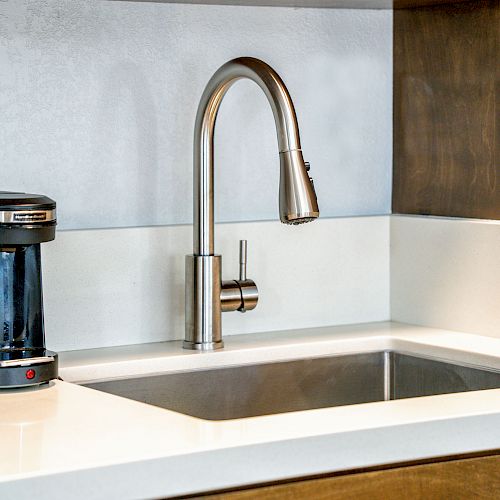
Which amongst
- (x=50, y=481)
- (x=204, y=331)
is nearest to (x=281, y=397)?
(x=204, y=331)

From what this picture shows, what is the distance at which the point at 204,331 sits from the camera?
1.55 metres

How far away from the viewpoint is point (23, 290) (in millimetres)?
1293

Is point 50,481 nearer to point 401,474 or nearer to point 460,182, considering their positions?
point 401,474

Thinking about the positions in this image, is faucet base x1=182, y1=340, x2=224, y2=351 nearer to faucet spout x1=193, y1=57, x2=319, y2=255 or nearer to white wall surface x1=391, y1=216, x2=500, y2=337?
faucet spout x1=193, y1=57, x2=319, y2=255

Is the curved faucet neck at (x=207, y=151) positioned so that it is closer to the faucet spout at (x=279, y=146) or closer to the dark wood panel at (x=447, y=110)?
the faucet spout at (x=279, y=146)

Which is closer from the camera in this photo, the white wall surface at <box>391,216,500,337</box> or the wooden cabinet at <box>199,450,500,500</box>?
the wooden cabinet at <box>199,450,500,500</box>

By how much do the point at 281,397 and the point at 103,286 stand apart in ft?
1.01

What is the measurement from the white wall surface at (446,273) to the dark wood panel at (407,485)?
0.52m

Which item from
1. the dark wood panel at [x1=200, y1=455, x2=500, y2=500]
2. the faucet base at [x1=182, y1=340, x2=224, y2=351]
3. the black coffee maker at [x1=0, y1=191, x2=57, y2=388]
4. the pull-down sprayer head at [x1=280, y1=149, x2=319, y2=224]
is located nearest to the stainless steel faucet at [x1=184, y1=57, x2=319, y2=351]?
the faucet base at [x1=182, y1=340, x2=224, y2=351]

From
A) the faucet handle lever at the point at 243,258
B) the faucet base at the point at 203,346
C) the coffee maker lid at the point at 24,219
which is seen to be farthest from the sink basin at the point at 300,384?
the coffee maker lid at the point at 24,219

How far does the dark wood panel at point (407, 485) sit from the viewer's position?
103 cm

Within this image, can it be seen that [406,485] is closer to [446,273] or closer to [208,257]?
[208,257]

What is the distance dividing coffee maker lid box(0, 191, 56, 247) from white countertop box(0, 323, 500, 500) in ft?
0.59

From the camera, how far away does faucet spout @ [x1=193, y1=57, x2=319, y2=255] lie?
4.55 ft
